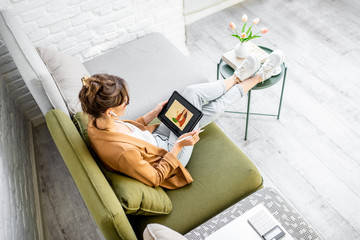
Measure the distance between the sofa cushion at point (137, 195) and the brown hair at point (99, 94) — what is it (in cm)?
26

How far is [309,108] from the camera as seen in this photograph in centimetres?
252

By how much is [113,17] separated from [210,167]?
4.45ft

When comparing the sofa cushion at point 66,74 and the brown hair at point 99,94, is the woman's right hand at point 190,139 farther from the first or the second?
the sofa cushion at point 66,74

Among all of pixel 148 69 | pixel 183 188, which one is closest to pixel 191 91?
pixel 148 69

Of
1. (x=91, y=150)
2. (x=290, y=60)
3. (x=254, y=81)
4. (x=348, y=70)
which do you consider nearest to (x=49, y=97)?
(x=91, y=150)

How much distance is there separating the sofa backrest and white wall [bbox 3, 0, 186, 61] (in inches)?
37.5

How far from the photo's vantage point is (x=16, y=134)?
216cm

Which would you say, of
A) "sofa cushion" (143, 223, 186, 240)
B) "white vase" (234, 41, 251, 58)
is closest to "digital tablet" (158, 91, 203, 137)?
"white vase" (234, 41, 251, 58)

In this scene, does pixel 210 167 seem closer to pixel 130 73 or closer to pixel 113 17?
pixel 130 73

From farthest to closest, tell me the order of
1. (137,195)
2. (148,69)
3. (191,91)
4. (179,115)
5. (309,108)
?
(309,108), (148,69), (191,91), (179,115), (137,195)

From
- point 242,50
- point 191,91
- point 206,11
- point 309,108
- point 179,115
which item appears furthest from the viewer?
point 206,11

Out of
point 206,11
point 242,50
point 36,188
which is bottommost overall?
point 36,188

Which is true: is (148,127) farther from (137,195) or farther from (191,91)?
(137,195)

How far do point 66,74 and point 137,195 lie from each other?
945mm
